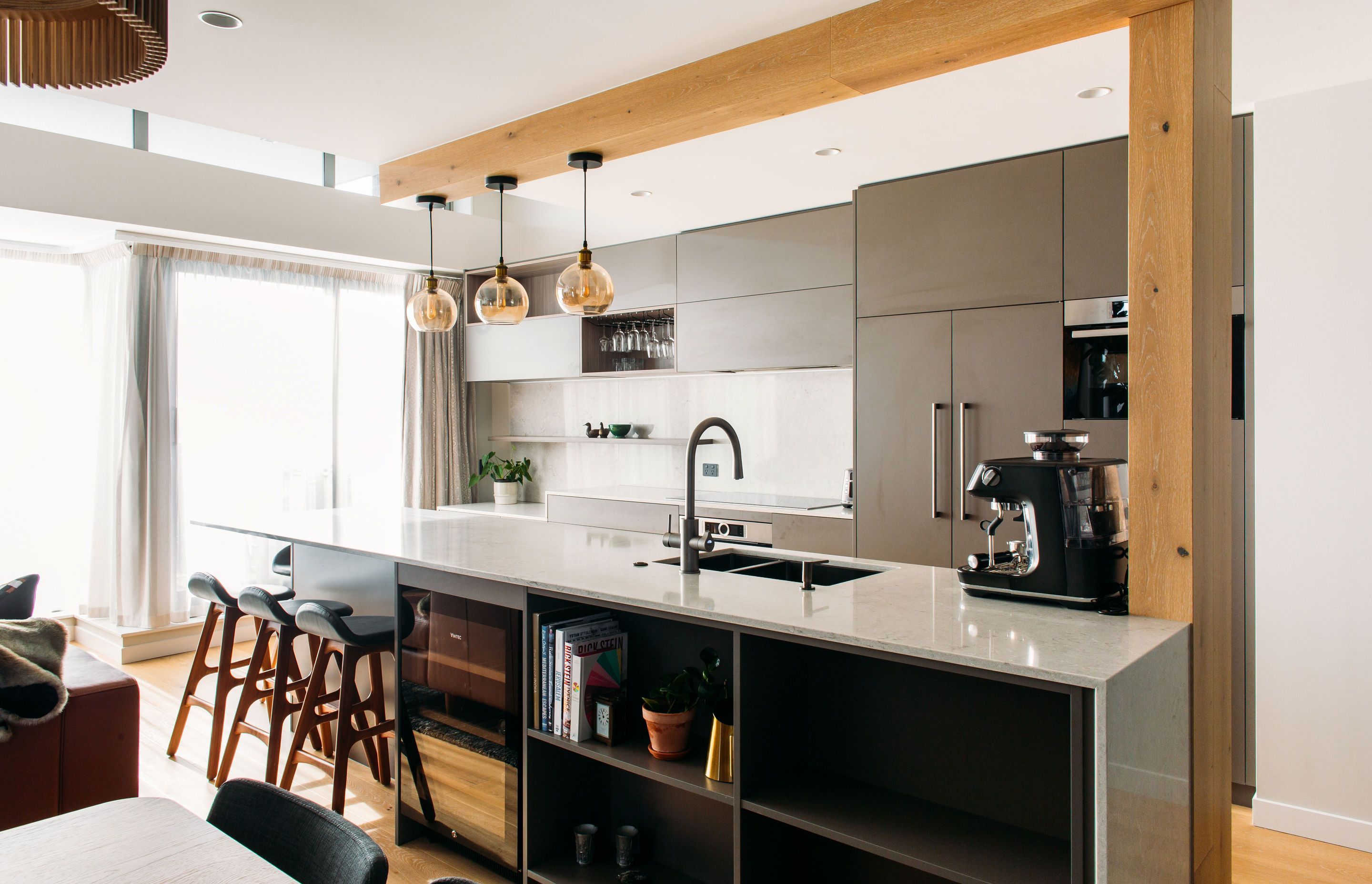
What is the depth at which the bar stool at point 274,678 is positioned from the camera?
3137 millimetres

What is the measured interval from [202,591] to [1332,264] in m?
4.33

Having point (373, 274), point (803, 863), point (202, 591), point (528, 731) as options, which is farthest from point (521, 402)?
point (803, 863)

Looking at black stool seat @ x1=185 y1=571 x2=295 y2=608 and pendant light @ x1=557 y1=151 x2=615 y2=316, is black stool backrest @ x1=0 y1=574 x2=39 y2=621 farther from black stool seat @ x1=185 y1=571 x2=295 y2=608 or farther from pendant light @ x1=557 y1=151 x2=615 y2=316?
pendant light @ x1=557 y1=151 x2=615 y2=316

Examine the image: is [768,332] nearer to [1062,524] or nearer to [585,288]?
[585,288]

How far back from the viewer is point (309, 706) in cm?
311

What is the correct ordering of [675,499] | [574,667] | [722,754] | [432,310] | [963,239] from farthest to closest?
1. [675,499]
2. [963,239]
3. [432,310]
4. [574,667]
5. [722,754]

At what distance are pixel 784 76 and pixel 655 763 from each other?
203cm

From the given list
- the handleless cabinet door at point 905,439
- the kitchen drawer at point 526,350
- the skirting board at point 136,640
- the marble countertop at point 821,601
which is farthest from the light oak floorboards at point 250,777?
the kitchen drawer at point 526,350

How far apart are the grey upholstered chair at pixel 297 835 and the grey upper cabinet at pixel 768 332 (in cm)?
341

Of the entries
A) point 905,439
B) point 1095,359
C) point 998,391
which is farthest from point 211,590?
point 1095,359

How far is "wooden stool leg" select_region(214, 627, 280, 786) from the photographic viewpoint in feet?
11.0

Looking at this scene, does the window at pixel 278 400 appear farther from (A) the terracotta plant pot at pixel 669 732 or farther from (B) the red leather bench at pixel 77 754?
(A) the terracotta plant pot at pixel 669 732

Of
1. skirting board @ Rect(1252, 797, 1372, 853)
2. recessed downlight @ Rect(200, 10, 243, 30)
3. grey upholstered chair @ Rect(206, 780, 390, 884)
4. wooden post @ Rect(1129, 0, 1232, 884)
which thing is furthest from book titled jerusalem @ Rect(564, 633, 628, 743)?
skirting board @ Rect(1252, 797, 1372, 853)

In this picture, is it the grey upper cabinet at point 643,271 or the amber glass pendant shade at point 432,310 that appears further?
the grey upper cabinet at point 643,271
